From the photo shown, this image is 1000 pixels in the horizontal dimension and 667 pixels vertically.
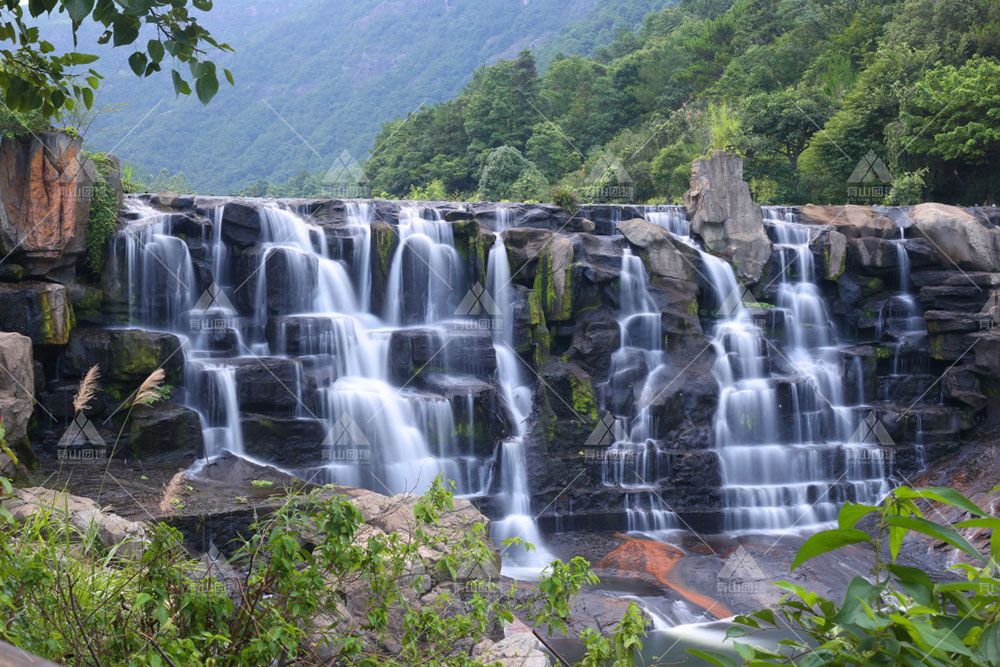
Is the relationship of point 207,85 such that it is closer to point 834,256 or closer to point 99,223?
point 99,223

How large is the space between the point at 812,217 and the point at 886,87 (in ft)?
28.0

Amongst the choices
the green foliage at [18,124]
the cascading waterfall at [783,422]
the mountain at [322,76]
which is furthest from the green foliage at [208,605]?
the mountain at [322,76]

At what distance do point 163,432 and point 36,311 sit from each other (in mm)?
2141

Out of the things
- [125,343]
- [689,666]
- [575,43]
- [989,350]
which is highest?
[575,43]

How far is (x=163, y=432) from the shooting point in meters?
10.8

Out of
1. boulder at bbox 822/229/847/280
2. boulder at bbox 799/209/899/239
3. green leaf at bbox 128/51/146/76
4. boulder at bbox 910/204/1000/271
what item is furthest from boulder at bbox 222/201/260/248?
boulder at bbox 910/204/1000/271

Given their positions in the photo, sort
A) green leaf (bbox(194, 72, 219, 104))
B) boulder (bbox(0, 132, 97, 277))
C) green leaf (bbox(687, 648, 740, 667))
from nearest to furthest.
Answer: green leaf (bbox(687, 648, 740, 667))
green leaf (bbox(194, 72, 219, 104))
boulder (bbox(0, 132, 97, 277))

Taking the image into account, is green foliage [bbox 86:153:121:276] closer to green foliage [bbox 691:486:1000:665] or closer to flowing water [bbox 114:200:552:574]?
flowing water [bbox 114:200:552:574]

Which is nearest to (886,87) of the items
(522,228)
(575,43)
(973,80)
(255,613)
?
(973,80)

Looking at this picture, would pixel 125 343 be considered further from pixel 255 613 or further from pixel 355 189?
pixel 355 189

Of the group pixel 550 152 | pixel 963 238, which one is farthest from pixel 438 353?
pixel 550 152

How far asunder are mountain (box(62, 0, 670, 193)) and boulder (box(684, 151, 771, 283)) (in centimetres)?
2543

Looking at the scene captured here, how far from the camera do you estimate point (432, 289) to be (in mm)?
14133

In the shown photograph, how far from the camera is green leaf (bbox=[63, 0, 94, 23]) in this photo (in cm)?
197
